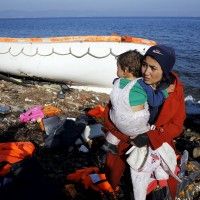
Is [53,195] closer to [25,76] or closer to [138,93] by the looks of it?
[138,93]

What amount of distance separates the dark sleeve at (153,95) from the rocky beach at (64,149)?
1.50m

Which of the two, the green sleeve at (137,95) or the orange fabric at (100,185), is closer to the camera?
the green sleeve at (137,95)

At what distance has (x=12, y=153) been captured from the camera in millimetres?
4512

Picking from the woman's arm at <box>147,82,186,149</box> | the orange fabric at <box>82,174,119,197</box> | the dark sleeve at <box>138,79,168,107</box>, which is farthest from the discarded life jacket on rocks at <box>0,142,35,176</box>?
the dark sleeve at <box>138,79,168,107</box>

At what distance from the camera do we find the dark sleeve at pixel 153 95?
2428 mm

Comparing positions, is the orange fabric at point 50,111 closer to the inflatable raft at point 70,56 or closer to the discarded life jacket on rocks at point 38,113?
the discarded life jacket on rocks at point 38,113

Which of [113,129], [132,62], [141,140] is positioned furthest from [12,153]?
[132,62]

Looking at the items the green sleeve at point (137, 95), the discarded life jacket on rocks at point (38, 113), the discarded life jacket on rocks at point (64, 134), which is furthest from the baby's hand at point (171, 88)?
the discarded life jacket on rocks at point (38, 113)

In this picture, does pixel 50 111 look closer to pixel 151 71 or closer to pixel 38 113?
pixel 38 113

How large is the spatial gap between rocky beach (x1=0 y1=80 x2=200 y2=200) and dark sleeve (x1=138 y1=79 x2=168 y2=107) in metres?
1.50

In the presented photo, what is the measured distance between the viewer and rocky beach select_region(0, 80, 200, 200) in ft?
12.6

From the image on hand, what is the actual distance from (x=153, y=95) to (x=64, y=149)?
3.04 meters

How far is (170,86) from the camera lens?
260 centimetres

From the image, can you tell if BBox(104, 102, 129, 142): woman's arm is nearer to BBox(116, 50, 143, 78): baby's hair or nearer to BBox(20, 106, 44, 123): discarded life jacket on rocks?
BBox(116, 50, 143, 78): baby's hair
